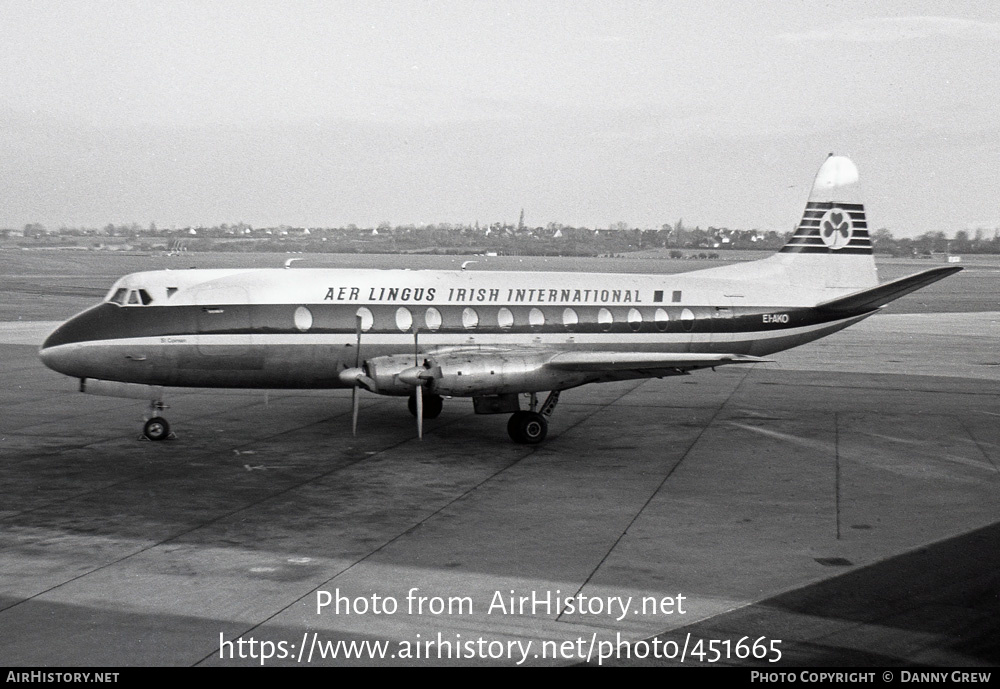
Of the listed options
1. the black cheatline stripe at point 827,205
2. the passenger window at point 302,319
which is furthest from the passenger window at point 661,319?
the passenger window at point 302,319

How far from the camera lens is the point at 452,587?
1122cm

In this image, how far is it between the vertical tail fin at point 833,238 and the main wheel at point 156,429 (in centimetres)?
1564

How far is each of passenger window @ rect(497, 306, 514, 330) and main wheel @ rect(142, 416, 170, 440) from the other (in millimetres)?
7534

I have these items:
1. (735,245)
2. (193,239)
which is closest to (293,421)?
(735,245)

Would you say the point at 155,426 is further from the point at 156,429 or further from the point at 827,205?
the point at 827,205

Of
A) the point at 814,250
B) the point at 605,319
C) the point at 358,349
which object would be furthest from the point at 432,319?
the point at 814,250

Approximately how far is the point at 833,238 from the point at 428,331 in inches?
452

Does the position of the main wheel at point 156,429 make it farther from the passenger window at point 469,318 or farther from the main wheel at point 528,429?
the main wheel at point 528,429

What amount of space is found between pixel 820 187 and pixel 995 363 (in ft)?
47.6

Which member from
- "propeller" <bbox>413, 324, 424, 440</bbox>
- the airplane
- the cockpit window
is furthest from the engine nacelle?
the cockpit window

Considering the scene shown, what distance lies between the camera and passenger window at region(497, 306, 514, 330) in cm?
2083

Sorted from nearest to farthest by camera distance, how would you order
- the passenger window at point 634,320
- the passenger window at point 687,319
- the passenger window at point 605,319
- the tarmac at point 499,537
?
the tarmac at point 499,537
the passenger window at point 605,319
the passenger window at point 634,320
the passenger window at point 687,319

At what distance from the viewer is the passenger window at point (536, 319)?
2103cm
